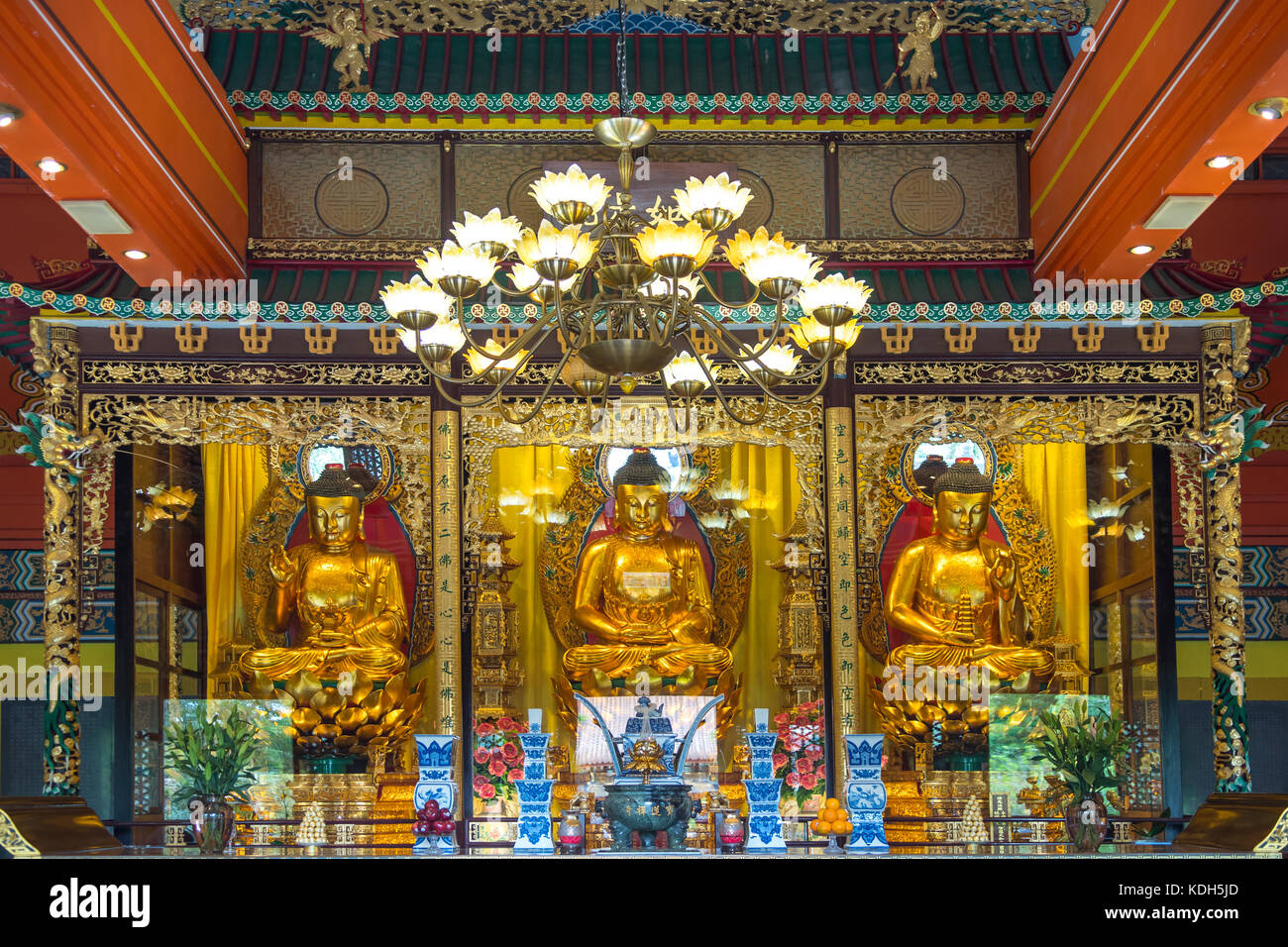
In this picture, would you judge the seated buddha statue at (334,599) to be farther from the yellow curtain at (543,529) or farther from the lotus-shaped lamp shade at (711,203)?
the lotus-shaped lamp shade at (711,203)

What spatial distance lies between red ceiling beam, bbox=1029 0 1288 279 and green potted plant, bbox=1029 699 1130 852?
2.25 metres

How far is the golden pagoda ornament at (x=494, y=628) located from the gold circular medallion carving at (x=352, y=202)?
179 cm

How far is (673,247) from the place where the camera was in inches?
180

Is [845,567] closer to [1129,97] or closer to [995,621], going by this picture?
[995,621]

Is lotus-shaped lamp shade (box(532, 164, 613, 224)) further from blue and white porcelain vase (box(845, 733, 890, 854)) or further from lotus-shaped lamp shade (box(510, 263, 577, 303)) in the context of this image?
blue and white porcelain vase (box(845, 733, 890, 854))

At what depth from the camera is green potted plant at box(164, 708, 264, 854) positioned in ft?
23.0

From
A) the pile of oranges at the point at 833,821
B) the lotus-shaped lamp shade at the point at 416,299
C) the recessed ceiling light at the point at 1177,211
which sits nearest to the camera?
the lotus-shaped lamp shade at the point at 416,299

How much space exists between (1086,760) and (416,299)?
4.18 meters

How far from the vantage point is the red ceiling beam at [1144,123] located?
5.57 meters

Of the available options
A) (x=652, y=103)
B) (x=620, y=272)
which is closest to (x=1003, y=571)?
(x=652, y=103)

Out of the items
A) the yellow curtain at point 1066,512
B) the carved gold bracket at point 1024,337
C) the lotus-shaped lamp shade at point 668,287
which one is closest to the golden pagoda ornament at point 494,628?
the lotus-shaped lamp shade at point 668,287

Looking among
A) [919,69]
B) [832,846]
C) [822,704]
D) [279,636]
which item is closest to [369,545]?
[279,636]

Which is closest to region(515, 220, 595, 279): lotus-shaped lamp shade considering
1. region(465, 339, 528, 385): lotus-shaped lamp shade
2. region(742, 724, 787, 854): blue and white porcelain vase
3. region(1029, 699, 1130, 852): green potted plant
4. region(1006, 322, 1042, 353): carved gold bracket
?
region(465, 339, 528, 385): lotus-shaped lamp shade

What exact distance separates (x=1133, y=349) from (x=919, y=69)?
2.19 m
